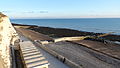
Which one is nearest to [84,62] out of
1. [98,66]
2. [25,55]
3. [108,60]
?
[98,66]

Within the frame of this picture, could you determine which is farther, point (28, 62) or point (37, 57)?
point (37, 57)

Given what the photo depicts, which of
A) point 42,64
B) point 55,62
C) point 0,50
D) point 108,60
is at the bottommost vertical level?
point 108,60

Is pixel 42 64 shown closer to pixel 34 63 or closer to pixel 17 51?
pixel 34 63

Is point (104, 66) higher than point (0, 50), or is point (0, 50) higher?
point (0, 50)

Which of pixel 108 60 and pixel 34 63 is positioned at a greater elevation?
pixel 34 63

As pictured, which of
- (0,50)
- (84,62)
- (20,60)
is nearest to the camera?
(0,50)

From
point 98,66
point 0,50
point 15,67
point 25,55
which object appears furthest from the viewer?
point 98,66

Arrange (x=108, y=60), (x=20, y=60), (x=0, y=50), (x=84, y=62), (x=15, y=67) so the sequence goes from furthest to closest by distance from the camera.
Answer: (x=108, y=60)
(x=84, y=62)
(x=20, y=60)
(x=15, y=67)
(x=0, y=50)

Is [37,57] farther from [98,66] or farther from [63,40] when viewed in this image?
[63,40]

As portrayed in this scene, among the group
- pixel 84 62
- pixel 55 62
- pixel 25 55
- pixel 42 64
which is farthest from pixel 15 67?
pixel 84 62
